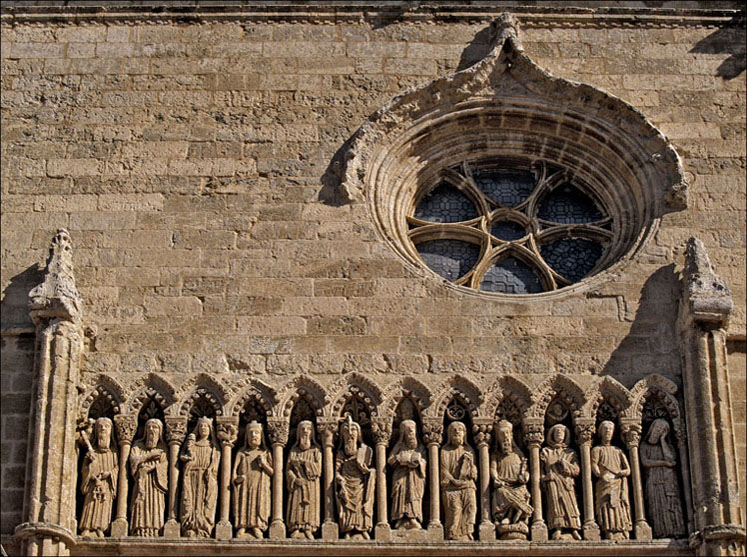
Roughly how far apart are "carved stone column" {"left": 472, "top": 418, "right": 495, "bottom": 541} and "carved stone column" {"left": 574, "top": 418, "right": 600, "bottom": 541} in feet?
2.36

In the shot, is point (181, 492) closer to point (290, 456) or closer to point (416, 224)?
point (290, 456)

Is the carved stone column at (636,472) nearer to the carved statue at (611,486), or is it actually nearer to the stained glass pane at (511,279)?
the carved statue at (611,486)

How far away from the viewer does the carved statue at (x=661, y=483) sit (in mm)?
16188

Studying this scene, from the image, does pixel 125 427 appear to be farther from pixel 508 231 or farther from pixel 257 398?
pixel 508 231

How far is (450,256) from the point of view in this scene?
18172 millimetres

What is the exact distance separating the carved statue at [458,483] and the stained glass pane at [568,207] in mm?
2668

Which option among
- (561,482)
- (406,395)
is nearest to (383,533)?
(406,395)

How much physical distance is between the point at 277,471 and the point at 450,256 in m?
2.88

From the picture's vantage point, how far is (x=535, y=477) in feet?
53.6

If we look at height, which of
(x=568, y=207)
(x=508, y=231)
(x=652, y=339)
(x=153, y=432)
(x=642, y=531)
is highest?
(x=568, y=207)

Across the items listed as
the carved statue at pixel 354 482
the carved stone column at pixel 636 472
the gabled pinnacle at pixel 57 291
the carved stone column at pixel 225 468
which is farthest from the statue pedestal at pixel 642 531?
the gabled pinnacle at pixel 57 291

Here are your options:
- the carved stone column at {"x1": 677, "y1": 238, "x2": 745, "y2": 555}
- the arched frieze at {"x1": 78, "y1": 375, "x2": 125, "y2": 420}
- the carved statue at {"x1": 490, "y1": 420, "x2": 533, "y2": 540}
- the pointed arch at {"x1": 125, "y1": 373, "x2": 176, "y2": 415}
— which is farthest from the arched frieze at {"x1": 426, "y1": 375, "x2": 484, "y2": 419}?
the arched frieze at {"x1": 78, "y1": 375, "x2": 125, "y2": 420}

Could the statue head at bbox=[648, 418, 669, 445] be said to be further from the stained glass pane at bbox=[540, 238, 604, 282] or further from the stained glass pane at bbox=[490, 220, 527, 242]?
the stained glass pane at bbox=[490, 220, 527, 242]

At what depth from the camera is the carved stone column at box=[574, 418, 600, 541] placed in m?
16.1
